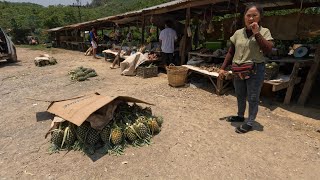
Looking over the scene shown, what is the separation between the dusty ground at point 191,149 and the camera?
3.06 meters

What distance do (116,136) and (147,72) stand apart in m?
5.19

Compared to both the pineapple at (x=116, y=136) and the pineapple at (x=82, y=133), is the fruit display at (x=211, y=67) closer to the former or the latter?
the pineapple at (x=116, y=136)

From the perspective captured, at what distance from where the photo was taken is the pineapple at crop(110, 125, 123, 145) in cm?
352

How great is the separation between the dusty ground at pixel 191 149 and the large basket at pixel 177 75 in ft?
3.82

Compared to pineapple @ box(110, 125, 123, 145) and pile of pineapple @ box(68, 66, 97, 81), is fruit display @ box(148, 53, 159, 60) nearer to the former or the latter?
pile of pineapple @ box(68, 66, 97, 81)

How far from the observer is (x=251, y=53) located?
3.54 meters

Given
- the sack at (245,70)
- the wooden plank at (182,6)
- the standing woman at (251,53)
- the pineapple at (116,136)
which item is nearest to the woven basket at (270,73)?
the standing woman at (251,53)

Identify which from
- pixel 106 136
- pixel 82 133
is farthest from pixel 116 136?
pixel 82 133

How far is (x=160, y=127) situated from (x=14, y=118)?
3.13m

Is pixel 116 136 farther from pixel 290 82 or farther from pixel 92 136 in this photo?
pixel 290 82

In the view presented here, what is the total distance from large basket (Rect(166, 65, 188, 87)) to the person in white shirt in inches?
72.4

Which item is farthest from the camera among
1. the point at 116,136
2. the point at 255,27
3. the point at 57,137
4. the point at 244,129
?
the point at 244,129

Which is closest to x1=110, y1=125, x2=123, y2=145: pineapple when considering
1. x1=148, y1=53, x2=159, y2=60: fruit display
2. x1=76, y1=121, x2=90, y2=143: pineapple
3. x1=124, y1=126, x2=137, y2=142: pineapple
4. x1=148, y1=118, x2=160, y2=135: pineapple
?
x1=124, y1=126, x2=137, y2=142: pineapple

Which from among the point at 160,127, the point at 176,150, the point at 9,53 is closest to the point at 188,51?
the point at 160,127
